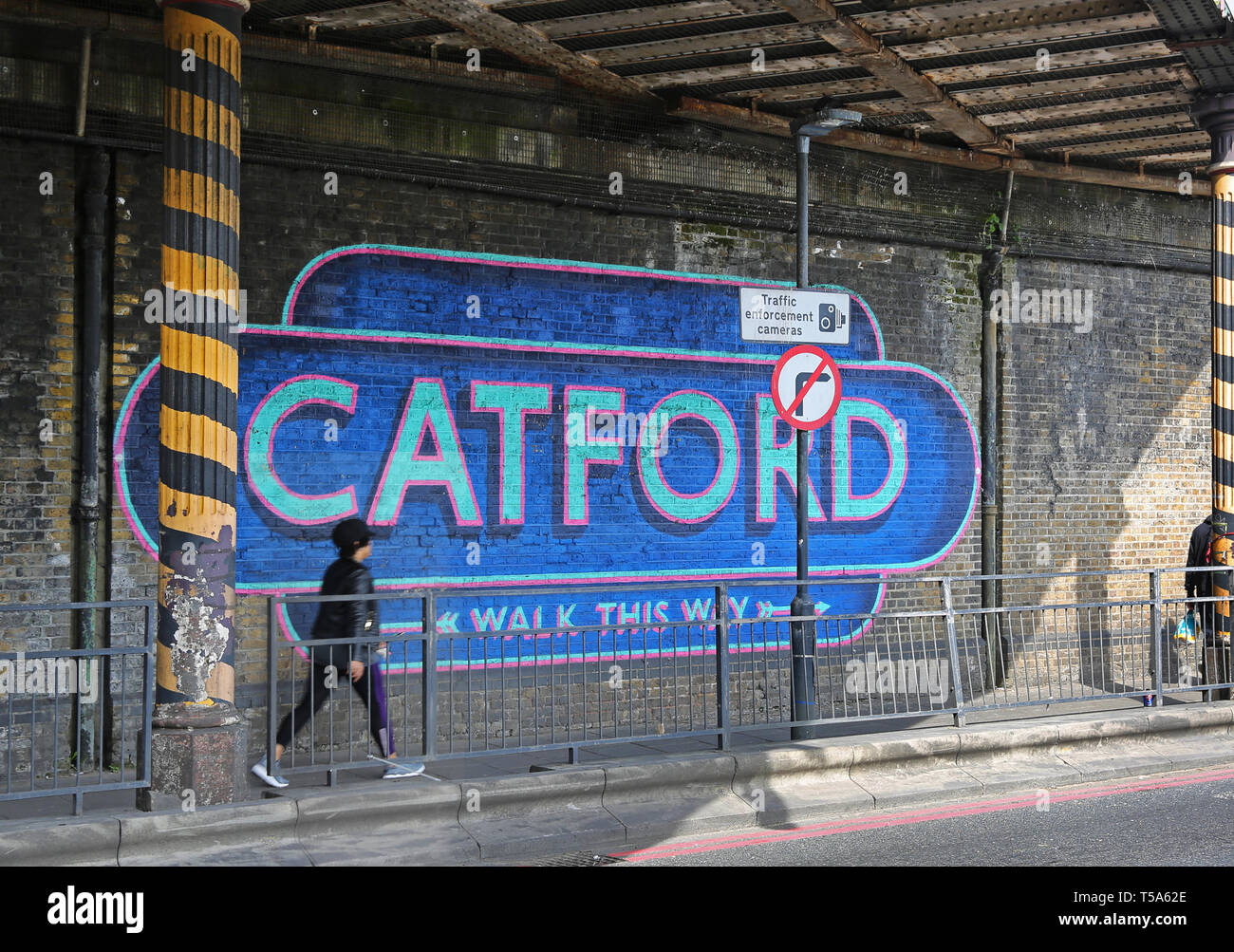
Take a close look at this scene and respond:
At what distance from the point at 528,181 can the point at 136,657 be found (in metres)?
5.13

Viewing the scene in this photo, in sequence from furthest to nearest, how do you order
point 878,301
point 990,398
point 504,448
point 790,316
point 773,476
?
1. point 990,398
2. point 878,301
3. point 773,476
4. point 504,448
5. point 790,316

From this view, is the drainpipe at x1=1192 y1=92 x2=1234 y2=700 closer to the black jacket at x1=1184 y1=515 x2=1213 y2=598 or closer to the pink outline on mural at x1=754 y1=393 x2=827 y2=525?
the black jacket at x1=1184 y1=515 x2=1213 y2=598

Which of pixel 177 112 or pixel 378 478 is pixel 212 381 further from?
pixel 378 478

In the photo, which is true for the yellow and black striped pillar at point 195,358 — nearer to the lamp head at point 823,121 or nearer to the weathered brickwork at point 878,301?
the weathered brickwork at point 878,301

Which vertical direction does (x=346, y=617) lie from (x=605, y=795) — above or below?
above

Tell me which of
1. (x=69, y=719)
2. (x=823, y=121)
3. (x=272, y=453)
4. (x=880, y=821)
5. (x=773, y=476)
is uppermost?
(x=823, y=121)

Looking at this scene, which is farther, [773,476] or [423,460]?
[773,476]

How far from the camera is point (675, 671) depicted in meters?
8.26

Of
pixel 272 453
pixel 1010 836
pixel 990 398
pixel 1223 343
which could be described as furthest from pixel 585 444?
pixel 1223 343

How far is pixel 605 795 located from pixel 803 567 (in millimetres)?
2842

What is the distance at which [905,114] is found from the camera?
1286 centimetres

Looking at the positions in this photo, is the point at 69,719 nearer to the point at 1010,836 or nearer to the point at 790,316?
the point at 790,316

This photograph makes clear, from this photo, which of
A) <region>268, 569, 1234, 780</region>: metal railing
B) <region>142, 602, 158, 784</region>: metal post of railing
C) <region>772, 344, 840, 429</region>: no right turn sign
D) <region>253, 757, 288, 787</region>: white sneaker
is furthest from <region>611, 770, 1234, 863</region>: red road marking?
<region>772, 344, 840, 429</region>: no right turn sign

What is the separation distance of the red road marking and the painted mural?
5.73 feet
